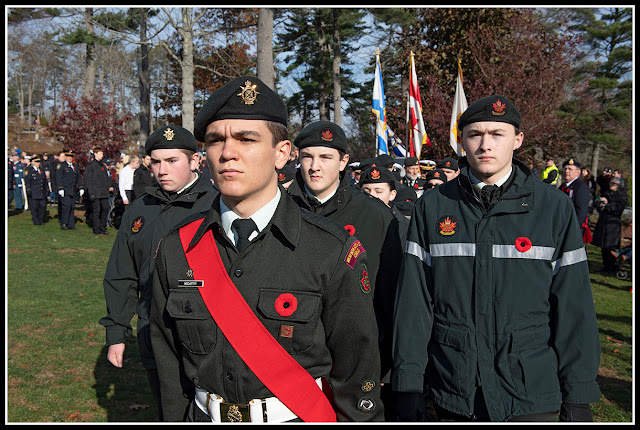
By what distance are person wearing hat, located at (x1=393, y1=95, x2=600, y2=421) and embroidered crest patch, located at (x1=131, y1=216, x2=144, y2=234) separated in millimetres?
2159

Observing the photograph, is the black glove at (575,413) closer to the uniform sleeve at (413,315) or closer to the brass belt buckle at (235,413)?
the uniform sleeve at (413,315)

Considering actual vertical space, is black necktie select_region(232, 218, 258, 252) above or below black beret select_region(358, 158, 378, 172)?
below

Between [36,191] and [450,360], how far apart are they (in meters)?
19.5

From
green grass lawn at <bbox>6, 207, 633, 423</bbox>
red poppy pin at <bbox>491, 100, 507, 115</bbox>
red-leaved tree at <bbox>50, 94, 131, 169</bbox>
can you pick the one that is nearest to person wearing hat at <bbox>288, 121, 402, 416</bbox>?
red poppy pin at <bbox>491, 100, 507, 115</bbox>

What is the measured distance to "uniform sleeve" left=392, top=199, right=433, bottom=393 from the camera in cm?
297

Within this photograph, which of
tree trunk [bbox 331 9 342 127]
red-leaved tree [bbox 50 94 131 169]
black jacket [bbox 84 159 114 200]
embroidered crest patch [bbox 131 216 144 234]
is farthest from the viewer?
tree trunk [bbox 331 9 342 127]

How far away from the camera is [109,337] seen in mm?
3977

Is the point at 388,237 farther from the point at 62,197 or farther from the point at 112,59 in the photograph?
the point at 112,59

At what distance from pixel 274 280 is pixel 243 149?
21.9 inches

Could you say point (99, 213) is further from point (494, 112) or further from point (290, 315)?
point (290, 315)

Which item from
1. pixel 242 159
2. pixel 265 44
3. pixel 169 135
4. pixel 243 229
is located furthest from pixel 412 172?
pixel 242 159

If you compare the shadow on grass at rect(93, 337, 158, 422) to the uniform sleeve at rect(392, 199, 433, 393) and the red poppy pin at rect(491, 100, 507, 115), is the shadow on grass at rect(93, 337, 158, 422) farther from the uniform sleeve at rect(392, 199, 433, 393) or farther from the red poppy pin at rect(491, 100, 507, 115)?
the red poppy pin at rect(491, 100, 507, 115)

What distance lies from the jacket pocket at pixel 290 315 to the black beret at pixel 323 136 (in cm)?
232

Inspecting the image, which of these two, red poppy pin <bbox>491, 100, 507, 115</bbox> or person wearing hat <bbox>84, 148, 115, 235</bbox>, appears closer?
red poppy pin <bbox>491, 100, 507, 115</bbox>
